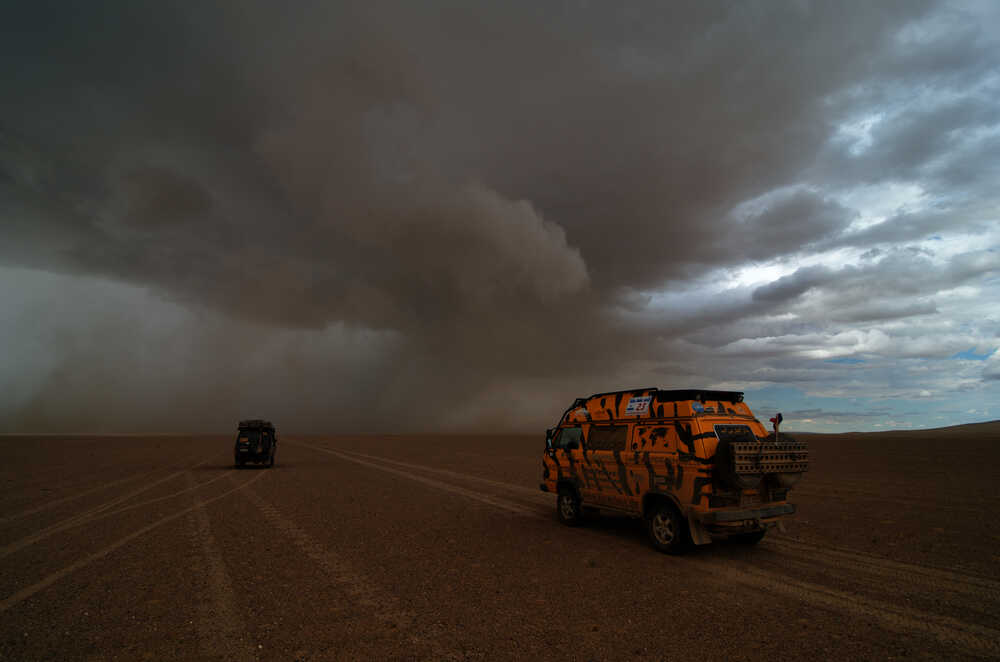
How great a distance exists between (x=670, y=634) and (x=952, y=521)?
37.9 feet

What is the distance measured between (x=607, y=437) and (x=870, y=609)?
17.5 ft

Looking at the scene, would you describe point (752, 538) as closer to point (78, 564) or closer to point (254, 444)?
point (78, 564)

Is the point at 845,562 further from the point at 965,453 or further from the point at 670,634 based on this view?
the point at 965,453

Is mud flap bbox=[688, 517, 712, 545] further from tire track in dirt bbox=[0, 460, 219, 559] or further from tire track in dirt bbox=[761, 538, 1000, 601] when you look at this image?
tire track in dirt bbox=[0, 460, 219, 559]

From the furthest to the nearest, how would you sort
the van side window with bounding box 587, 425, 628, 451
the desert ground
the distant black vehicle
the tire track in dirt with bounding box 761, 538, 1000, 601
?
the distant black vehicle < the van side window with bounding box 587, 425, 628, 451 < the tire track in dirt with bounding box 761, 538, 1000, 601 < the desert ground

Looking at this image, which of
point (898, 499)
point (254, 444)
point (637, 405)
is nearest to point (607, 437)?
point (637, 405)

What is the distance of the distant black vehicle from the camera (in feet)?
102

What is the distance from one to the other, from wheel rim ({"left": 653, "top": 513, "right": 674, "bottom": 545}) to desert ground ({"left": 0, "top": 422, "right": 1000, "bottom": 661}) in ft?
1.13

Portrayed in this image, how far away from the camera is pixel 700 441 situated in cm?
893

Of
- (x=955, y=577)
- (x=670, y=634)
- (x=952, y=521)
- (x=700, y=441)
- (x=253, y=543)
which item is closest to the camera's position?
(x=670, y=634)

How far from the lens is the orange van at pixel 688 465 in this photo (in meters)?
8.65

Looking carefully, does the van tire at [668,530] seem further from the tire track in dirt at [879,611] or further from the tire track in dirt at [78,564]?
the tire track in dirt at [78,564]

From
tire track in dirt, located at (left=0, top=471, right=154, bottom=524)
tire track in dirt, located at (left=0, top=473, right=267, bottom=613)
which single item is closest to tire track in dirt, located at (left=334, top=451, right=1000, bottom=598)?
tire track in dirt, located at (left=0, top=473, right=267, bottom=613)

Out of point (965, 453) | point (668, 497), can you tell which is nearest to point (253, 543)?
point (668, 497)
